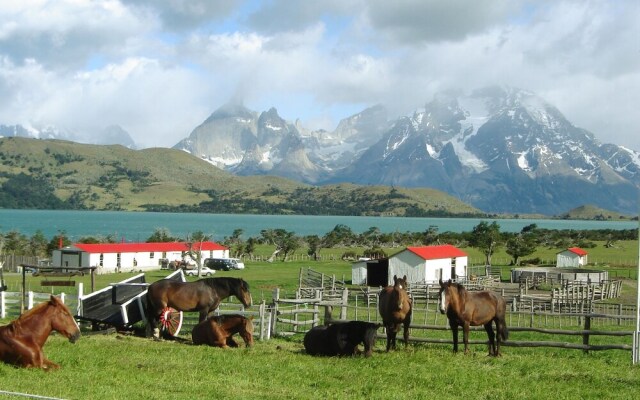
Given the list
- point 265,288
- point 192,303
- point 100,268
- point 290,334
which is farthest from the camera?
point 100,268

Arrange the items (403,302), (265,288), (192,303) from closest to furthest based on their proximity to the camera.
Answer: (403,302) < (192,303) < (265,288)

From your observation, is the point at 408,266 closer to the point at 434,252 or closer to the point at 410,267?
the point at 410,267

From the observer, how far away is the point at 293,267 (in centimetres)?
7431

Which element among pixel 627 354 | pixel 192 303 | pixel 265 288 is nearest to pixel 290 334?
pixel 192 303

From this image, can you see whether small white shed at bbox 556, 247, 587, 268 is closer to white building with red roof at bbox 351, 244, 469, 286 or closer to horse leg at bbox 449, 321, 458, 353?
white building with red roof at bbox 351, 244, 469, 286

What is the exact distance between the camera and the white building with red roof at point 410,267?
55.1 metres

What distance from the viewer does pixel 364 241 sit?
13212cm

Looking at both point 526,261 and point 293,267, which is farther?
point 526,261

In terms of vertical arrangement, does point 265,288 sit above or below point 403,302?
below

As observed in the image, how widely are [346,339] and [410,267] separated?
130 ft

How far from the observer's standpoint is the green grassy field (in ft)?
39.7

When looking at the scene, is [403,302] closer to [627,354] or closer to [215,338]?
[215,338]

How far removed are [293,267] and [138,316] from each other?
180 feet

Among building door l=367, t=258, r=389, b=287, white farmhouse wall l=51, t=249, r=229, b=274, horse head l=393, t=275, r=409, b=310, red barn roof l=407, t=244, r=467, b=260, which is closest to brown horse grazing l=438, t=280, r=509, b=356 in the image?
horse head l=393, t=275, r=409, b=310
